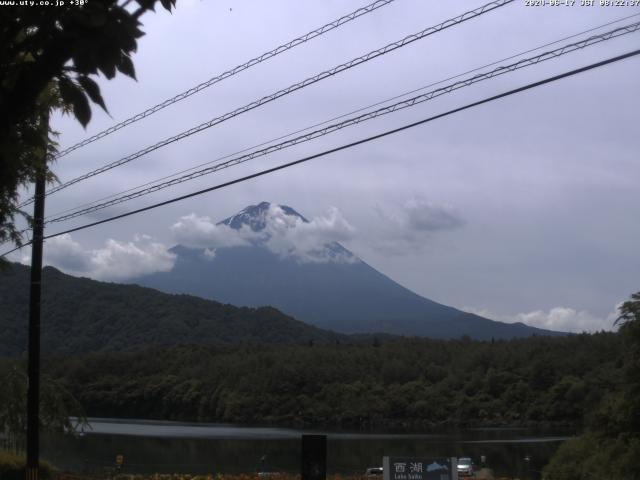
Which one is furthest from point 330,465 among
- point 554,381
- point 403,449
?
point 554,381

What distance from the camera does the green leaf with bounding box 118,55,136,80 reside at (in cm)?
461

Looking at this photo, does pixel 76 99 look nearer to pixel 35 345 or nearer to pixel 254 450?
pixel 35 345

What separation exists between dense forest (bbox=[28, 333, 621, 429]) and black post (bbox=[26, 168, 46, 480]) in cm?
7958

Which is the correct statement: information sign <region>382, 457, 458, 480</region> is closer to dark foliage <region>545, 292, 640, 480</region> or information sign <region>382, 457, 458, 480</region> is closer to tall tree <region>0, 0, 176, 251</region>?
tall tree <region>0, 0, 176, 251</region>

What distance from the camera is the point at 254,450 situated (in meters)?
57.9

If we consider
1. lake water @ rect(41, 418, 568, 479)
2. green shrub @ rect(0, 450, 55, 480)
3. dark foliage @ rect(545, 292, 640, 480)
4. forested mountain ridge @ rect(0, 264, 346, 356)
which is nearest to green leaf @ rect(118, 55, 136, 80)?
green shrub @ rect(0, 450, 55, 480)

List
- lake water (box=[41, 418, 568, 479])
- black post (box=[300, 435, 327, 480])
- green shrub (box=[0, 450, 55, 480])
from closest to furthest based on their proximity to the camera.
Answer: black post (box=[300, 435, 327, 480]) → green shrub (box=[0, 450, 55, 480]) → lake water (box=[41, 418, 568, 479])

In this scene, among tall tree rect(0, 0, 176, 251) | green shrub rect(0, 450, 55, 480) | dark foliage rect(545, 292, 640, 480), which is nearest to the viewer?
tall tree rect(0, 0, 176, 251)

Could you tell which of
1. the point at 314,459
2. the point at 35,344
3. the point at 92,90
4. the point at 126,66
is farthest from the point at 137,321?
the point at 126,66

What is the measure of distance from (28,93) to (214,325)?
180994mm

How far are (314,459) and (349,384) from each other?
332ft

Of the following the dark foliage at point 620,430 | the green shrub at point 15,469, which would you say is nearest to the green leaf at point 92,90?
the green shrub at point 15,469

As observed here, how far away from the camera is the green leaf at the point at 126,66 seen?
4605 millimetres

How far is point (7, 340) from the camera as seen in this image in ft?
312
